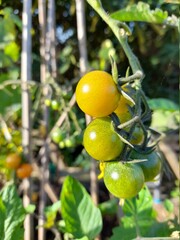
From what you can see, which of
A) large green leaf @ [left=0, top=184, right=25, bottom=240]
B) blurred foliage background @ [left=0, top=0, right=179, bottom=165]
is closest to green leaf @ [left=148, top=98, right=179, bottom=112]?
blurred foliage background @ [left=0, top=0, right=179, bottom=165]

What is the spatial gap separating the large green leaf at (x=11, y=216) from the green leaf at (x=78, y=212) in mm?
89

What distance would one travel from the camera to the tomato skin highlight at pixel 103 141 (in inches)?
17.5

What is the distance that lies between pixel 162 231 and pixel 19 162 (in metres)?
0.53

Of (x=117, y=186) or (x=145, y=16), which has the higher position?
(x=145, y=16)

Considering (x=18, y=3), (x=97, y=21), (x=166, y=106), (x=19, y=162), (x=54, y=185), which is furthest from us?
(x=97, y=21)

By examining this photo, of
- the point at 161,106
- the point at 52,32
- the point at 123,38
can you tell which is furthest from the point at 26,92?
the point at 123,38

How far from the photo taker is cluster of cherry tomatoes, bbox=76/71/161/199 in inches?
17.2

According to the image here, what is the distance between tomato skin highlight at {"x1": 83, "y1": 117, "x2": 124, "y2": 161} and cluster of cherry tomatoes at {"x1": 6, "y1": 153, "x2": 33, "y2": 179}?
0.64 m

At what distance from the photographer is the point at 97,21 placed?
238 cm

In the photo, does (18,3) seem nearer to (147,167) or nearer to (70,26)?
(70,26)

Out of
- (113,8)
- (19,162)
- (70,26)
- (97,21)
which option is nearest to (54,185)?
(19,162)

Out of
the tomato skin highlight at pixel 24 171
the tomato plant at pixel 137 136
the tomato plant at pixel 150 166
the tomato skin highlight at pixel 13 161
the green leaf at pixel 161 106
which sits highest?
the tomato plant at pixel 137 136

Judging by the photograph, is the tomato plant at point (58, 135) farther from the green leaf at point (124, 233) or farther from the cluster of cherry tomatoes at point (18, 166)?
the green leaf at point (124, 233)

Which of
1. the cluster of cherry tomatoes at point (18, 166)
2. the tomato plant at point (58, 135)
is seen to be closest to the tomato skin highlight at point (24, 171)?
the cluster of cherry tomatoes at point (18, 166)
